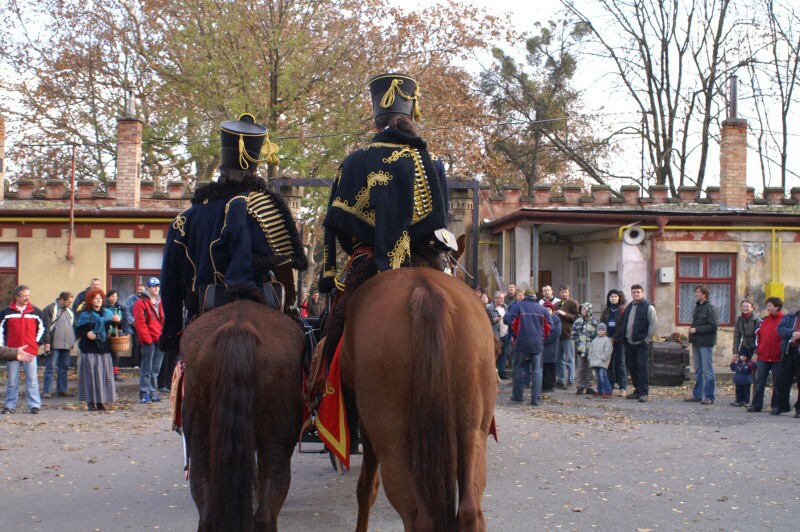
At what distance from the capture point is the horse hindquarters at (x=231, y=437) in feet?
13.3

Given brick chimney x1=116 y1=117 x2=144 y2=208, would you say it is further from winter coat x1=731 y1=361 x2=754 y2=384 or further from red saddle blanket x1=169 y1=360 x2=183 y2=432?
red saddle blanket x1=169 y1=360 x2=183 y2=432

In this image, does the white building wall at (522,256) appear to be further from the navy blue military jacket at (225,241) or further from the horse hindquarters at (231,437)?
the horse hindquarters at (231,437)

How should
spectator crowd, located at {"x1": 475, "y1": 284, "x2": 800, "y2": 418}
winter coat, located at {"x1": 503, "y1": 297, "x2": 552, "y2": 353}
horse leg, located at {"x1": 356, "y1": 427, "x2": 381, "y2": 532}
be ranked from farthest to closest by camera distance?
winter coat, located at {"x1": 503, "y1": 297, "x2": 552, "y2": 353}, spectator crowd, located at {"x1": 475, "y1": 284, "x2": 800, "y2": 418}, horse leg, located at {"x1": 356, "y1": 427, "x2": 381, "y2": 532}

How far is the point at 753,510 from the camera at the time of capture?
22.9 feet

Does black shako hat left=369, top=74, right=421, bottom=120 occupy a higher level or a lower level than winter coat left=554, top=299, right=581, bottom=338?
higher

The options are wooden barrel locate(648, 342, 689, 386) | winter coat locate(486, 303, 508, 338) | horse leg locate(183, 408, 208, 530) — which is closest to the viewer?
horse leg locate(183, 408, 208, 530)

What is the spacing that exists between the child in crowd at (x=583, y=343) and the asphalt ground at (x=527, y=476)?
2.90 meters

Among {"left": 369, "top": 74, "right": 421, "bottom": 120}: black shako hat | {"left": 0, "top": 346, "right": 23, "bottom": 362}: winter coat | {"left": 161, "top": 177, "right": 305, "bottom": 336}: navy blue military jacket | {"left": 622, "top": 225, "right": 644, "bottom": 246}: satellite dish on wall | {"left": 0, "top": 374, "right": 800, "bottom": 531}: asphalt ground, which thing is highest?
{"left": 622, "top": 225, "right": 644, "bottom": 246}: satellite dish on wall

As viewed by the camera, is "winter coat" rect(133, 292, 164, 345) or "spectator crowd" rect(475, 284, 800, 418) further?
"winter coat" rect(133, 292, 164, 345)

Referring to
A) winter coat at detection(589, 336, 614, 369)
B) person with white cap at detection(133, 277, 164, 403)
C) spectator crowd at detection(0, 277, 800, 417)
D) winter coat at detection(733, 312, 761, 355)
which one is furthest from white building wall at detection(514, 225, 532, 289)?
person with white cap at detection(133, 277, 164, 403)

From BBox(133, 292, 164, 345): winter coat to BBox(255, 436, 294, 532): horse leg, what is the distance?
1050 centimetres

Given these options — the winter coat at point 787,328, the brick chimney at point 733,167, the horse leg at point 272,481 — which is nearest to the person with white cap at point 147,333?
the winter coat at point 787,328

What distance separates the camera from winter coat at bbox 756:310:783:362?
14.0 metres

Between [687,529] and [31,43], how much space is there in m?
31.1
